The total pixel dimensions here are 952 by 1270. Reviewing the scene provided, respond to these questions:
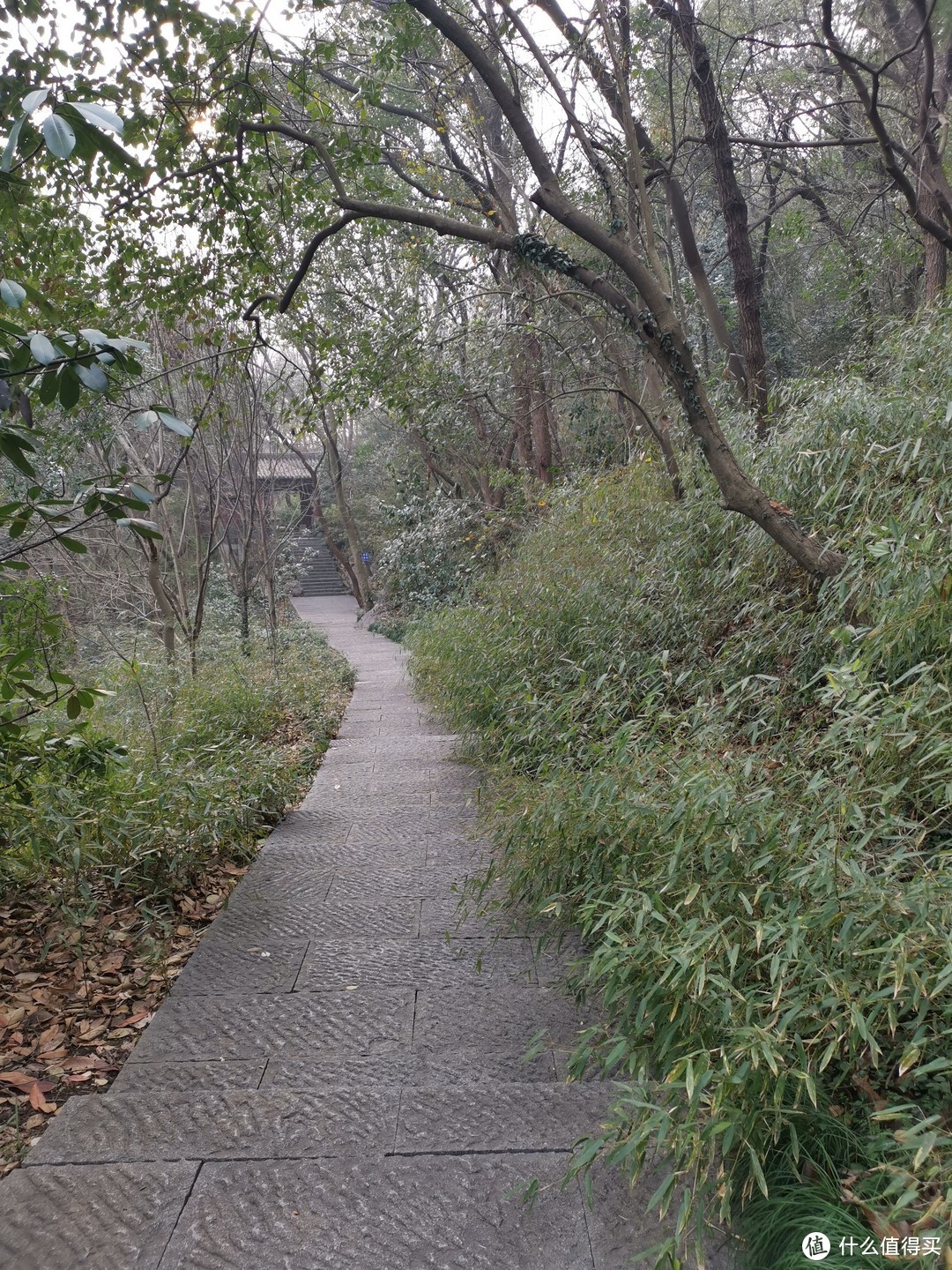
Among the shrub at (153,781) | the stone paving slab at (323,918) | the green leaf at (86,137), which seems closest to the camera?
the green leaf at (86,137)

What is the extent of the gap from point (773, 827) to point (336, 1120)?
1216 millimetres

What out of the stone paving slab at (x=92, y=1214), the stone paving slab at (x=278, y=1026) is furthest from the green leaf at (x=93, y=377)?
the stone paving slab at (x=278, y=1026)

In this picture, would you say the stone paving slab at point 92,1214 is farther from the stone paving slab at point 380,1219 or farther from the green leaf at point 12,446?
the green leaf at point 12,446

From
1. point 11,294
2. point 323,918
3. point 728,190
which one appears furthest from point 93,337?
point 728,190

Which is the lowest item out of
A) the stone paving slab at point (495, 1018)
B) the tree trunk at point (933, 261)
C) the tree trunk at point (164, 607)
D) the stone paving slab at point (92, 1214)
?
the stone paving slab at point (495, 1018)

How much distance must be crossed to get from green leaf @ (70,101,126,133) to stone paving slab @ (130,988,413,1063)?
2076 millimetres

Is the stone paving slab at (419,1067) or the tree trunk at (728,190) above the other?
the tree trunk at (728,190)

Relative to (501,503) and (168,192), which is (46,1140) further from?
(501,503)

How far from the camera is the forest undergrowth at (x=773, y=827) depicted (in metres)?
1.53

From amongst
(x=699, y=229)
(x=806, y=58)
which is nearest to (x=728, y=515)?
(x=806, y=58)

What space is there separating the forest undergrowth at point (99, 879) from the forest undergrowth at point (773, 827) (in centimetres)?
122

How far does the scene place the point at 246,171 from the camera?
4527 mm

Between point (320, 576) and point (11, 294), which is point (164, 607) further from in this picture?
point (320, 576)

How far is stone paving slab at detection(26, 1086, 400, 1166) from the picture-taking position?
181 cm
